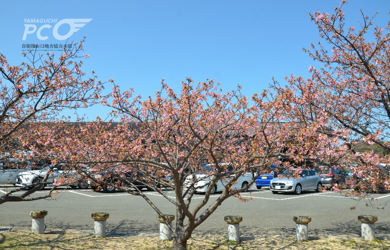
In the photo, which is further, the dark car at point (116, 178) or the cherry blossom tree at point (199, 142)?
the dark car at point (116, 178)

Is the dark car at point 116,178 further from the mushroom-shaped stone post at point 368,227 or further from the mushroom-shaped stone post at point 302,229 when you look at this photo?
the mushroom-shaped stone post at point 368,227

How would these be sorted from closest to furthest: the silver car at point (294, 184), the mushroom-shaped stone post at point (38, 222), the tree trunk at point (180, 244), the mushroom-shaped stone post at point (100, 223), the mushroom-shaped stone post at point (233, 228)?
the tree trunk at point (180, 244) → the mushroom-shaped stone post at point (233, 228) → the mushroom-shaped stone post at point (100, 223) → the mushroom-shaped stone post at point (38, 222) → the silver car at point (294, 184)

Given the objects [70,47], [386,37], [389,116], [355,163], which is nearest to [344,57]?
[386,37]

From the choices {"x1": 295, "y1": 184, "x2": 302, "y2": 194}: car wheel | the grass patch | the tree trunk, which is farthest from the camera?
{"x1": 295, "y1": 184, "x2": 302, "y2": 194}: car wheel

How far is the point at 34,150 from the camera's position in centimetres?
636

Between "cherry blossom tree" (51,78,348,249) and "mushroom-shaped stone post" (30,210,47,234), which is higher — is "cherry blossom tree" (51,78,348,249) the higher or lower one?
the higher one

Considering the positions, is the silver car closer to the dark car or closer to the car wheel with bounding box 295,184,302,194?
the car wheel with bounding box 295,184,302,194

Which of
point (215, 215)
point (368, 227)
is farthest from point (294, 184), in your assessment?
point (368, 227)

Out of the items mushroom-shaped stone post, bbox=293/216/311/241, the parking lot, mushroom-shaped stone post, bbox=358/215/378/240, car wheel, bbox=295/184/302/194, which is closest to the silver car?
car wheel, bbox=295/184/302/194

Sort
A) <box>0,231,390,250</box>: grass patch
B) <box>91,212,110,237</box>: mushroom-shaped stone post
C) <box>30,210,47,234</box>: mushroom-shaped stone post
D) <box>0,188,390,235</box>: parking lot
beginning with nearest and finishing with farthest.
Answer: <box>0,231,390,250</box>: grass patch → <box>91,212,110,237</box>: mushroom-shaped stone post → <box>30,210,47,234</box>: mushroom-shaped stone post → <box>0,188,390,235</box>: parking lot

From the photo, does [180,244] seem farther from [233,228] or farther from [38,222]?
[38,222]

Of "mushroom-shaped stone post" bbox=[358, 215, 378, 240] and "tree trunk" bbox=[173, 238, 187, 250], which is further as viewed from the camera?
"mushroom-shaped stone post" bbox=[358, 215, 378, 240]

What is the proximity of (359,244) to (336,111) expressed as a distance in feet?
9.33

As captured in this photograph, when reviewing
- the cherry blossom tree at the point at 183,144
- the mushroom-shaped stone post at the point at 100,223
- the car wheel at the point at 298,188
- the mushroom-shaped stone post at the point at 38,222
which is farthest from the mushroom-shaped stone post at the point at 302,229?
the car wheel at the point at 298,188
